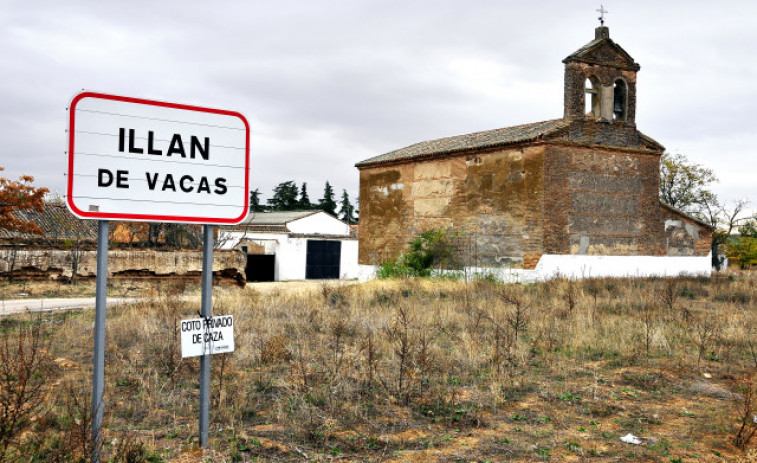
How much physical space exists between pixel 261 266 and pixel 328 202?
36.1 metres

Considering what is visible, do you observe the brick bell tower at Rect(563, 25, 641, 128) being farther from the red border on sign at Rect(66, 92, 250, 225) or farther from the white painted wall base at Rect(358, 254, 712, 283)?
the red border on sign at Rect(66, 92, 250, 225)

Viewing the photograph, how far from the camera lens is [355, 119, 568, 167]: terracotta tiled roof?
1980 centimetres

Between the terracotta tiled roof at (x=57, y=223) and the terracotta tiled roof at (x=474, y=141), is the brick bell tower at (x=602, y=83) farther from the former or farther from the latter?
the terracotta tiled roof at (x=57, y=223)

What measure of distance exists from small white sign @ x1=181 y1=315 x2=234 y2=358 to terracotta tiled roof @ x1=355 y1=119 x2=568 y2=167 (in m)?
17.0

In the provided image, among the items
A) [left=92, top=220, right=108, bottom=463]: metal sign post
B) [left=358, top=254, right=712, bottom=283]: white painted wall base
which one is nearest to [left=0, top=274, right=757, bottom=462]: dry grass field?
[left=92, top=220, right=108, bottom=463]: metal sign post

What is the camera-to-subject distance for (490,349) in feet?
24.9

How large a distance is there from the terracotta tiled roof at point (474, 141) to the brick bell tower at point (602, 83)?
3.18 ft

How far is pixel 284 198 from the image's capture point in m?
64.7

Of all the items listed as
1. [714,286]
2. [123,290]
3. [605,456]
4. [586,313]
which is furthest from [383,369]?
[714,286]

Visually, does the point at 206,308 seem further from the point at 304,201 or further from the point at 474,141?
the point at 304,201

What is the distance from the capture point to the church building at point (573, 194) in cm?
1931

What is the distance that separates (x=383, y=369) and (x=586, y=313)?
5870 mm

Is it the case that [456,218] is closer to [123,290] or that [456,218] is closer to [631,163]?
[631,163]

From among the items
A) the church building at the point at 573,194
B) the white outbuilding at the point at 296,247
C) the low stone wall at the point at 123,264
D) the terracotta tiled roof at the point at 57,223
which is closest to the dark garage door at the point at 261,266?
the white outbuilding at the point at 296,247
